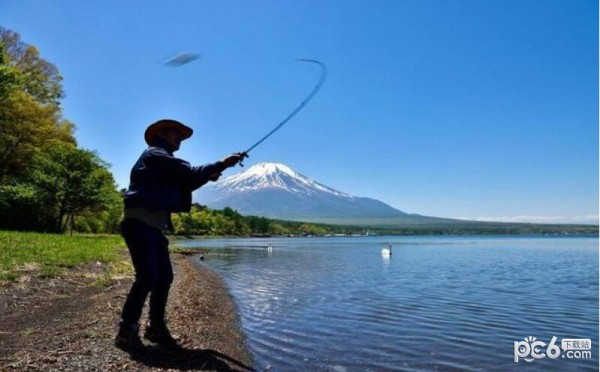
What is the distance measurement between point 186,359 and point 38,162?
4185 centimetres

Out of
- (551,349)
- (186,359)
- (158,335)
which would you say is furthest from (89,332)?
(551,349)

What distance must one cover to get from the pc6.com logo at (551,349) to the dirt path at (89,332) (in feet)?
16.7

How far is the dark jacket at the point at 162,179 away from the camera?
548 centimetres

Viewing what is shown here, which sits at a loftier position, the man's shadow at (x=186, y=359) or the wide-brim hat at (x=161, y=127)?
the wide-brim hat at (x=161, y=127)

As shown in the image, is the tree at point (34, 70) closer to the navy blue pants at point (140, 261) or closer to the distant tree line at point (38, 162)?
the distant tree line at point (38, 162)

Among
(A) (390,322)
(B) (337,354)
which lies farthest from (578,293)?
(B) (337,354)

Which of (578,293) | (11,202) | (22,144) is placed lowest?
(578,293)

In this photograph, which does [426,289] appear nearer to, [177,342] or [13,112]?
[177,342]

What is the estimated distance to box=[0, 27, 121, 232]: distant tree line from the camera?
1495 inches

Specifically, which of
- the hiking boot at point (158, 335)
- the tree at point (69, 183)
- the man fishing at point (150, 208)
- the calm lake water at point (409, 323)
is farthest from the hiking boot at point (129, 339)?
the tree at point (69, 183)

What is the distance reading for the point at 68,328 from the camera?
633 cm

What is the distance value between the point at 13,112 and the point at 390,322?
122 ft

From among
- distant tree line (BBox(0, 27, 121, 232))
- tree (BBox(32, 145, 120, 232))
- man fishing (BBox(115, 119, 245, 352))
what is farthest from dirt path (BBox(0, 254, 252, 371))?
tree (BBox(32, 145, 120, 232))

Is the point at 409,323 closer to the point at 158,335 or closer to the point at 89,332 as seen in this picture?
the point at 158,335
